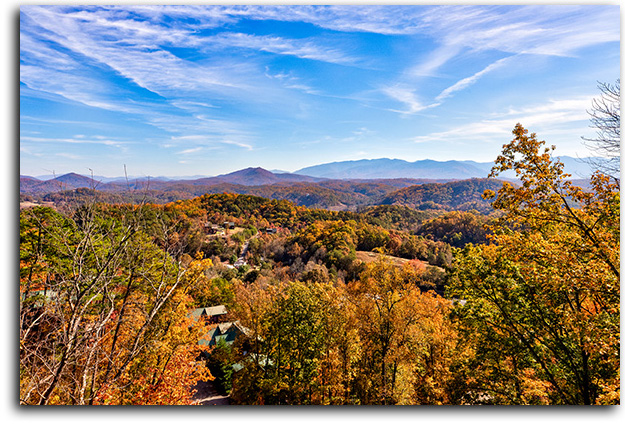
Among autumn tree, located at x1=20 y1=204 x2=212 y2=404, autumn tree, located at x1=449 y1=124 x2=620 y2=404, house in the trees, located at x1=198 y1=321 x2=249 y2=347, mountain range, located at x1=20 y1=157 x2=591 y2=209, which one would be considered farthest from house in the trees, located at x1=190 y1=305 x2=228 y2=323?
autumn tree, located at x1=449 y1=124 x2=620 y2=404

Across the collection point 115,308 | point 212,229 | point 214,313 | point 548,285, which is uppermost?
point 548,285

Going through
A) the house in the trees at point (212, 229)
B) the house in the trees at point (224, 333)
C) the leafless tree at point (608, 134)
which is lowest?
the house in the trees at point (224, 333)

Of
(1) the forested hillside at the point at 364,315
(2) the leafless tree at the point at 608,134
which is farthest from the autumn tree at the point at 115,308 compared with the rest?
(2) the leafless tree at the point at 608,134

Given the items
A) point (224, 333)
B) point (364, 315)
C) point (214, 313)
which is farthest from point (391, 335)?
point (214, 313)

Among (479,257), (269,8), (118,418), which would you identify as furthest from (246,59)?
(118,418)

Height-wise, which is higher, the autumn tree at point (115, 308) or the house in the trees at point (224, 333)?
the autumn tree at point (115, 308)

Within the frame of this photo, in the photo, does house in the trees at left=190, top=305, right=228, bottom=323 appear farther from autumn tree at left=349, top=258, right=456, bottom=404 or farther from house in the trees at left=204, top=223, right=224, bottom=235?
house in the trees at left=204, top=223, right=224, bottom=235

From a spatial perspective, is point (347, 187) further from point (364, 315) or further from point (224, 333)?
point (364, 315)

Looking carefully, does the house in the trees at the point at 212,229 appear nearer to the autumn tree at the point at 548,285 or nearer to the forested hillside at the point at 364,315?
the forested hillside at the point at 364,315
